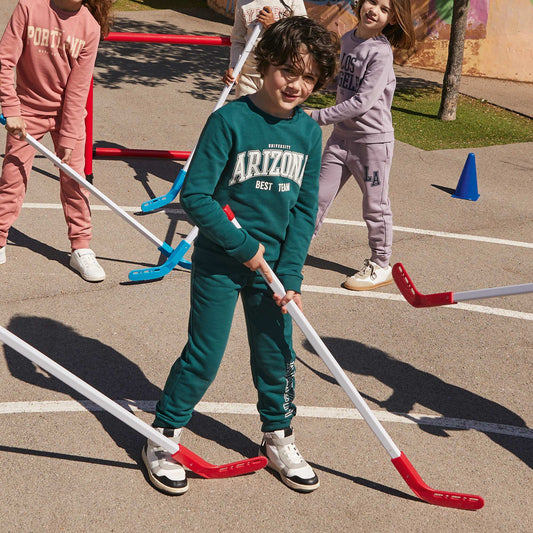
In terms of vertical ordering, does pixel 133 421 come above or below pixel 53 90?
below

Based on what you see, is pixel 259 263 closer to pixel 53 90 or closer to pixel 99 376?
pixel 99 376

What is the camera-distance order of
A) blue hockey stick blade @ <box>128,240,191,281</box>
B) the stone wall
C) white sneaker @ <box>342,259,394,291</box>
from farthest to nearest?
the stone wall < white sneaker @ <box>342,259,394,291</box> < blue hockey stick blade @ <box>128,240,191,281</box>

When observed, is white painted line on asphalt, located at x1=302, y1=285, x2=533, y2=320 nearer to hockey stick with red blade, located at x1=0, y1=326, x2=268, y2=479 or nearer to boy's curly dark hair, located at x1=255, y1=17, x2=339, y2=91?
hockey stick with red blade, located at x1=0, y1=326, x2=268, y2=479

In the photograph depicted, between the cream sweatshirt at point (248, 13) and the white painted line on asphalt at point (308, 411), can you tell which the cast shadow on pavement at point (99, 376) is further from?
the cream sweatshirt at point (248, 13)

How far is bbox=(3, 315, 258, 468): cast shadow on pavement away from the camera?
3920 millimetres

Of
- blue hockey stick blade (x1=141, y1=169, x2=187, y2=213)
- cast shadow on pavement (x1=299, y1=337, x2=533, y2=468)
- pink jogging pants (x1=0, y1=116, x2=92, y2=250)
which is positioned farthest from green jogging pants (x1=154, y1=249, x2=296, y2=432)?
blue hockey stick blade (x1=141, y1=169, x2=187, y2=213)

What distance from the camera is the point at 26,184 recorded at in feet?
18.1

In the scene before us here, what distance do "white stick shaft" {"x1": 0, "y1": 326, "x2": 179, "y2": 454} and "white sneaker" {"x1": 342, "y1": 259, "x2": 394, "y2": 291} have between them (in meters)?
2.59

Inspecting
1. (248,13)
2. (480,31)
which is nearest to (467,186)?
(248,13)

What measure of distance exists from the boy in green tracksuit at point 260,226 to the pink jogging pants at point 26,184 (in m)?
2.37

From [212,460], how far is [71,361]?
1144mm

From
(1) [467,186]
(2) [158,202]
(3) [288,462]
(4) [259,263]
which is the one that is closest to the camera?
(4) [259,263]

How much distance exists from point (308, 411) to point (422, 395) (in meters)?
0.71

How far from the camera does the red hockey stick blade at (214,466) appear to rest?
349 centimetres
